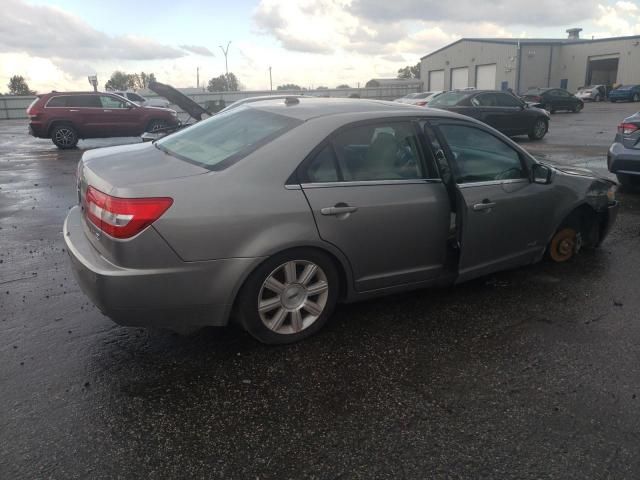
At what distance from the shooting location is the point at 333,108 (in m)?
3.63

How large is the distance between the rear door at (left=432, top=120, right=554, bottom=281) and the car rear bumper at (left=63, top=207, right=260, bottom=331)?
1.68m

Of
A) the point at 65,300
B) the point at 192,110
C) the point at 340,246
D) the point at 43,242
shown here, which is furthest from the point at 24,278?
the point at 192,110

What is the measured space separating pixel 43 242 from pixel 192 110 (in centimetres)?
1230

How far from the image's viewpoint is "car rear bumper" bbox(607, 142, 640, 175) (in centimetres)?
703

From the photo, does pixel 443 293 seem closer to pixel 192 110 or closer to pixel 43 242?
pixel 43 242

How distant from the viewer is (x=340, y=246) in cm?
327

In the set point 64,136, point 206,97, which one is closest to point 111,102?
point 64,136

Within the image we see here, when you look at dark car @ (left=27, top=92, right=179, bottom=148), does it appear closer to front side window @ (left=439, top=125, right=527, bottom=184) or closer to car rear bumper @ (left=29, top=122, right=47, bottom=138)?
car rear bumper @ (left=29, top=122, right=47, bottom=138)

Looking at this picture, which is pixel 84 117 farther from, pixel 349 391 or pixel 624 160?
pixel 349 391

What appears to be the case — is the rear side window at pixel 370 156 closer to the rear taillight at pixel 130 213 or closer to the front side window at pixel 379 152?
the front side window at pixel 379 152

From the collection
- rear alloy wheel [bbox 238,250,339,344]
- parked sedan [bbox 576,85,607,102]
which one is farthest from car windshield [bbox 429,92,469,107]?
parked sedan [bbox 576,85,607,102]

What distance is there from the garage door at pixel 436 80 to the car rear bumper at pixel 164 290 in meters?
58.1

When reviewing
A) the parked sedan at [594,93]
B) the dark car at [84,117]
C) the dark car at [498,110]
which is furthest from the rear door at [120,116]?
the parked sedan at [594,93]

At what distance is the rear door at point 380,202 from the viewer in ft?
10.6
